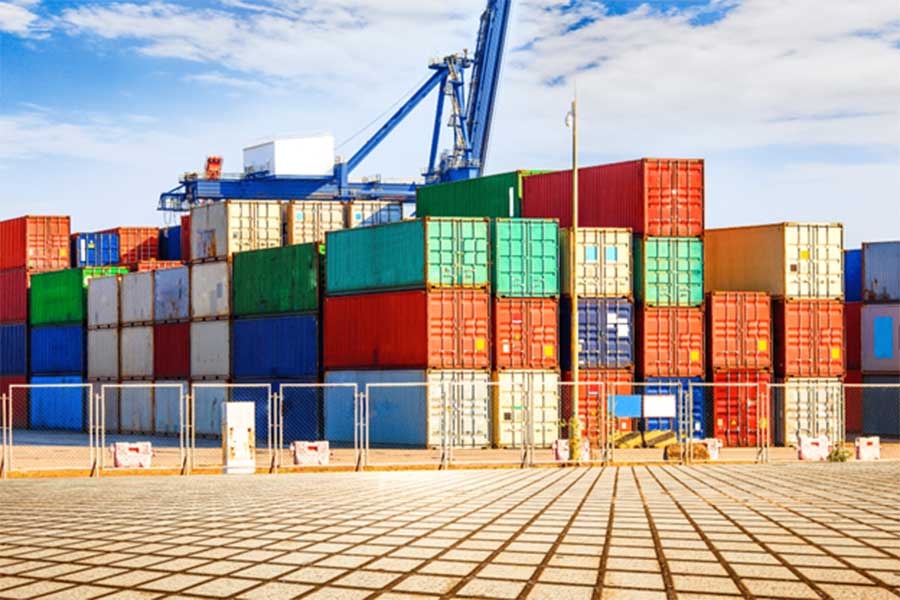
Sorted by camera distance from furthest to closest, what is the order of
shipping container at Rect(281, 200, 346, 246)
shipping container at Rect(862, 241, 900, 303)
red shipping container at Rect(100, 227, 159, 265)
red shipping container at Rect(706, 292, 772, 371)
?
1. red shipping container at Rect(100, 227, 159, 265)
2. shipping container at Rect(281, 200, 346, 246)
3. shipping container at Rect(862, 241, 900, 303)
4. red shipping container at Rect(706, 292, 772, 371)

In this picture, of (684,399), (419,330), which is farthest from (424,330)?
(684,399)

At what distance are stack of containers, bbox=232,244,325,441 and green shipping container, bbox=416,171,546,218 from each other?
8331 mm

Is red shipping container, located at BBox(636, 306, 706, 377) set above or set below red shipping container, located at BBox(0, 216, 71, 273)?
below

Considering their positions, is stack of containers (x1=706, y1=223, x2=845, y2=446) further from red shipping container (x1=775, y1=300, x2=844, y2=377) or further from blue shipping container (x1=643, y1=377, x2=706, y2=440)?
blue shipping container (x1=643, y1=377, x2=706, y2=440)

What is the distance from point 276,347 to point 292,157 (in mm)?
41440

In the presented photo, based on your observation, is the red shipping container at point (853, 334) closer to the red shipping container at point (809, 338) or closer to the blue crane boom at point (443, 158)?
the red shipping container at point (809, 338)

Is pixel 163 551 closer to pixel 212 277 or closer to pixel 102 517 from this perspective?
pixel 102 517

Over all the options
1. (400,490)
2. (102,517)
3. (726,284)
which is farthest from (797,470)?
(726,284)

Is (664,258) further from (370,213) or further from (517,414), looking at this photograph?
(370,213)

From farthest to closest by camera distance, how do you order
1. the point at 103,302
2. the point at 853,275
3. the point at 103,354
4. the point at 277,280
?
the point at 103,302 < the point at 103,354 < the point at 853,275 < the point at 277,280

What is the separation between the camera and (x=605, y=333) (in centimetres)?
3981

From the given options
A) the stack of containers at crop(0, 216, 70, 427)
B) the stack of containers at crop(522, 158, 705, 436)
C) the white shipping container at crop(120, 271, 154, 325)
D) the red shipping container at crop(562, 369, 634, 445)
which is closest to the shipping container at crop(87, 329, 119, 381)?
the white shipping container at crop(120, 271, 154, 325)

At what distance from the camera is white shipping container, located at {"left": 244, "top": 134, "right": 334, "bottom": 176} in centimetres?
8306

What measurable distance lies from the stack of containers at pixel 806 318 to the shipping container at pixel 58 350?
35.5 meters
